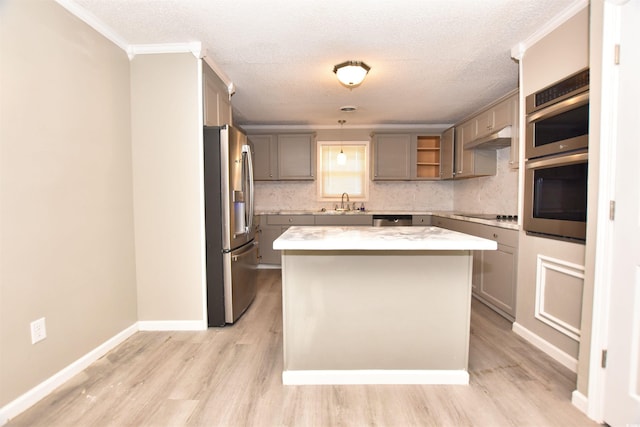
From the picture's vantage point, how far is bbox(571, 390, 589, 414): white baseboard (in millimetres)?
1561

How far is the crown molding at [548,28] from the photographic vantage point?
1918 millimetres

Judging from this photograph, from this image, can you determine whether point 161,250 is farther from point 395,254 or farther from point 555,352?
point 555,352

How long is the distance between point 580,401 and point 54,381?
9.99 ft

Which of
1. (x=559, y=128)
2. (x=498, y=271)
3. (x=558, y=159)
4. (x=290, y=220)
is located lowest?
(x=498, y=271)

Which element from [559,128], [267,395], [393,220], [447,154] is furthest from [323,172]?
[267,395]

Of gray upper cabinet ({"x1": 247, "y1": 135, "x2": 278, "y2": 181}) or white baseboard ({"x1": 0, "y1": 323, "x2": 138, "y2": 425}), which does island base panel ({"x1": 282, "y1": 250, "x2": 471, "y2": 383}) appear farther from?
gray upper cabinet ({"x1": 247, "y1": 135, "x2": 278, "y2": 181})

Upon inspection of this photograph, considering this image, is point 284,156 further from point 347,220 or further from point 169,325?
point 169,325

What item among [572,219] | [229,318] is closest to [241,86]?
[229,318]

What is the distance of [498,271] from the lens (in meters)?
2.89

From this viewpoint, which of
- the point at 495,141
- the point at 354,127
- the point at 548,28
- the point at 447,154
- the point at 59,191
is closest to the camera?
the point at 59,191

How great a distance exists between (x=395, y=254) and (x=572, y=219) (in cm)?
126

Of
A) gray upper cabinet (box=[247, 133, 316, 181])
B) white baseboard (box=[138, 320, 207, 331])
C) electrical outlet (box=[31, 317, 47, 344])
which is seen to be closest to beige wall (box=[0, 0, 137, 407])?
electrical outlet (box=[31, 317, 47, 344])

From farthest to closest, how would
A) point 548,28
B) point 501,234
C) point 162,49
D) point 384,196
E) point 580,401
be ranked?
point 384,196
point 501,234
point 162,49
point 548,28
point 580,401

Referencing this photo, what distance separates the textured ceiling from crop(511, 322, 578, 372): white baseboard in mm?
2379
